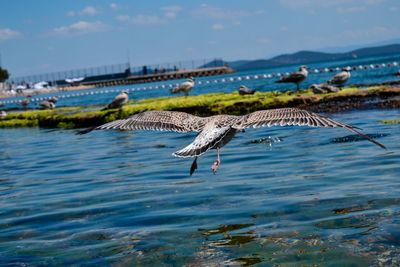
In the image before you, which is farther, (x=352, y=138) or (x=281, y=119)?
(x=352, y=138)

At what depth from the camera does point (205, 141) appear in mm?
8203

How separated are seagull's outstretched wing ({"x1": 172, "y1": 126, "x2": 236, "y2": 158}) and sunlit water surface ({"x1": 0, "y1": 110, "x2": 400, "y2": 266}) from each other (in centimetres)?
92

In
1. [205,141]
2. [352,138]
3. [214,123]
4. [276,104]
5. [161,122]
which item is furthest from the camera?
[276,104]

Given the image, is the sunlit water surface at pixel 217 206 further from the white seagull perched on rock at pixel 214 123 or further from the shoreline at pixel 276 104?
the shoreline at pixel 276 104

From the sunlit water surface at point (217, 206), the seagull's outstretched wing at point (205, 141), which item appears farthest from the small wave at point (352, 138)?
the seagull's outstretched wing at point (205, 141)

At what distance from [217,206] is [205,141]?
1134mm

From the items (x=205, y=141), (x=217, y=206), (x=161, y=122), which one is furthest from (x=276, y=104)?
(x=205, y=141)

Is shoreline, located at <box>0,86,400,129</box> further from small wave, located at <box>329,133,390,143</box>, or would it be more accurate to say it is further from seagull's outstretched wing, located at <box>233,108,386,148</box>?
seagull's outstretched wing, located at <box>233,108,386,148</box>

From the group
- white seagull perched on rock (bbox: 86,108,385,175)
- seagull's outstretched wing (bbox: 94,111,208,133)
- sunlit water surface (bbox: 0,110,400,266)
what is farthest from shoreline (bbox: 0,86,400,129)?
white seagull perched on rock (bbox: 86,108,385,175)

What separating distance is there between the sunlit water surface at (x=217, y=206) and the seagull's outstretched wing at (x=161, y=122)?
111 centimetres

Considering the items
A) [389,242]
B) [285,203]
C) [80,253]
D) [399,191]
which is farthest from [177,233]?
[399,191]

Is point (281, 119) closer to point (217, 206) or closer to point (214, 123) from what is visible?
point (214, 123)

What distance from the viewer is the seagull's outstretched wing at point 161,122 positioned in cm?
920

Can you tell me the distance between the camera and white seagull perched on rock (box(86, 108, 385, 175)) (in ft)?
26.1
